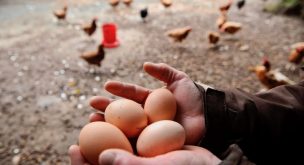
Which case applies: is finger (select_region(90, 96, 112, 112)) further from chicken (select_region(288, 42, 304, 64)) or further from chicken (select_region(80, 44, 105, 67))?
chicken (select_region(288, 42, 304, 64))

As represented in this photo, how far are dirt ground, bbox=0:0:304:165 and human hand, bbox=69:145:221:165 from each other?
3.37 ft

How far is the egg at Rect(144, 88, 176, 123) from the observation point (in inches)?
48.0

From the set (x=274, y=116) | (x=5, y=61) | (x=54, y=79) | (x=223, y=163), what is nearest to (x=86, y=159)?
(x=223, y=163)

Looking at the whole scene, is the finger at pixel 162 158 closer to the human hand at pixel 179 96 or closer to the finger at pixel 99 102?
the human hand at pixel 179 96

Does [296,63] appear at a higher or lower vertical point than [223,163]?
lower

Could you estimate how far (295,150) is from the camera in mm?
1304

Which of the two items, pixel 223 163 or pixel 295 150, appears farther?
pixel 295 150

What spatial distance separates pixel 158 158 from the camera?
1005mm

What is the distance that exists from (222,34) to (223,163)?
3.08 metres

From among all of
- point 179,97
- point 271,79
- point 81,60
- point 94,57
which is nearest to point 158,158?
point 179,97

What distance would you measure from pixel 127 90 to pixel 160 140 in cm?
32

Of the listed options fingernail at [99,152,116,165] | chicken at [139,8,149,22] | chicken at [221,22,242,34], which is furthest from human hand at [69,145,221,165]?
chicken at [139,8,149,22]

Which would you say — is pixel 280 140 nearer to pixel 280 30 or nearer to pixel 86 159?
pixel 86 159

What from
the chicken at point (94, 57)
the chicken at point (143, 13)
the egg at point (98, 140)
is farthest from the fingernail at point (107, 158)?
the chicken at point (143, 13)
